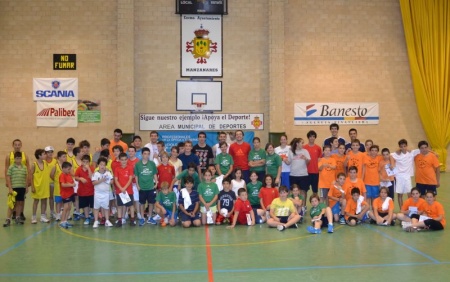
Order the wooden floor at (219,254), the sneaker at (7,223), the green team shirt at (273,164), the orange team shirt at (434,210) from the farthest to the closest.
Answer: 1. the green team shirt at (273,164)
2. the sneaker at (7,223)
3. the orange team shirt at (434,210)
4. the wooden floor at (219,254)

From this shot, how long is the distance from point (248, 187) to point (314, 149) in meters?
2.07

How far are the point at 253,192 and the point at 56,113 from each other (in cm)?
1161

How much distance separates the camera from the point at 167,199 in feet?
36.4

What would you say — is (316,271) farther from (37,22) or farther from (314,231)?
(37,22)

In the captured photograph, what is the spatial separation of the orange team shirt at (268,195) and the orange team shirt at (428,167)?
347 cm

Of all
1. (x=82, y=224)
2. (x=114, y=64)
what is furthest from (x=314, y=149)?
(x=114, y=64)

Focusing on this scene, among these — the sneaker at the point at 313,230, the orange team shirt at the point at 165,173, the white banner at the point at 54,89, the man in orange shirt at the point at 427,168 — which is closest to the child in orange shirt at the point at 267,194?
the sneaker at the point at 313,230

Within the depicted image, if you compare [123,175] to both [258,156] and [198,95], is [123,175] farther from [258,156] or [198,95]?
[198,95]

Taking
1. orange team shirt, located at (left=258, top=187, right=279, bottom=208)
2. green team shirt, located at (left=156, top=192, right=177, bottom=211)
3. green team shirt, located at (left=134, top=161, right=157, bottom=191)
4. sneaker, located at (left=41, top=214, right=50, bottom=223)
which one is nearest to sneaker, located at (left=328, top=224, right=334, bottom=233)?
orange team shirt, located at (left=258, top=187, right=279, bottom=208)

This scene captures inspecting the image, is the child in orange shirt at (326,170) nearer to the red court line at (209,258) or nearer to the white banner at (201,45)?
the red court line at (209,258)

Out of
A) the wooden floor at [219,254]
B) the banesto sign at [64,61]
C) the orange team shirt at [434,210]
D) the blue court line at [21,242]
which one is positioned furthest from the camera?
the banesto sign at [64,61]

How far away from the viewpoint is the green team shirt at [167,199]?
1109cm

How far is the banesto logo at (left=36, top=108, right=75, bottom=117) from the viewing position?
20.2 meters

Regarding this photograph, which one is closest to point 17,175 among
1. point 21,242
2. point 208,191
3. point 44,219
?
point 44,219
